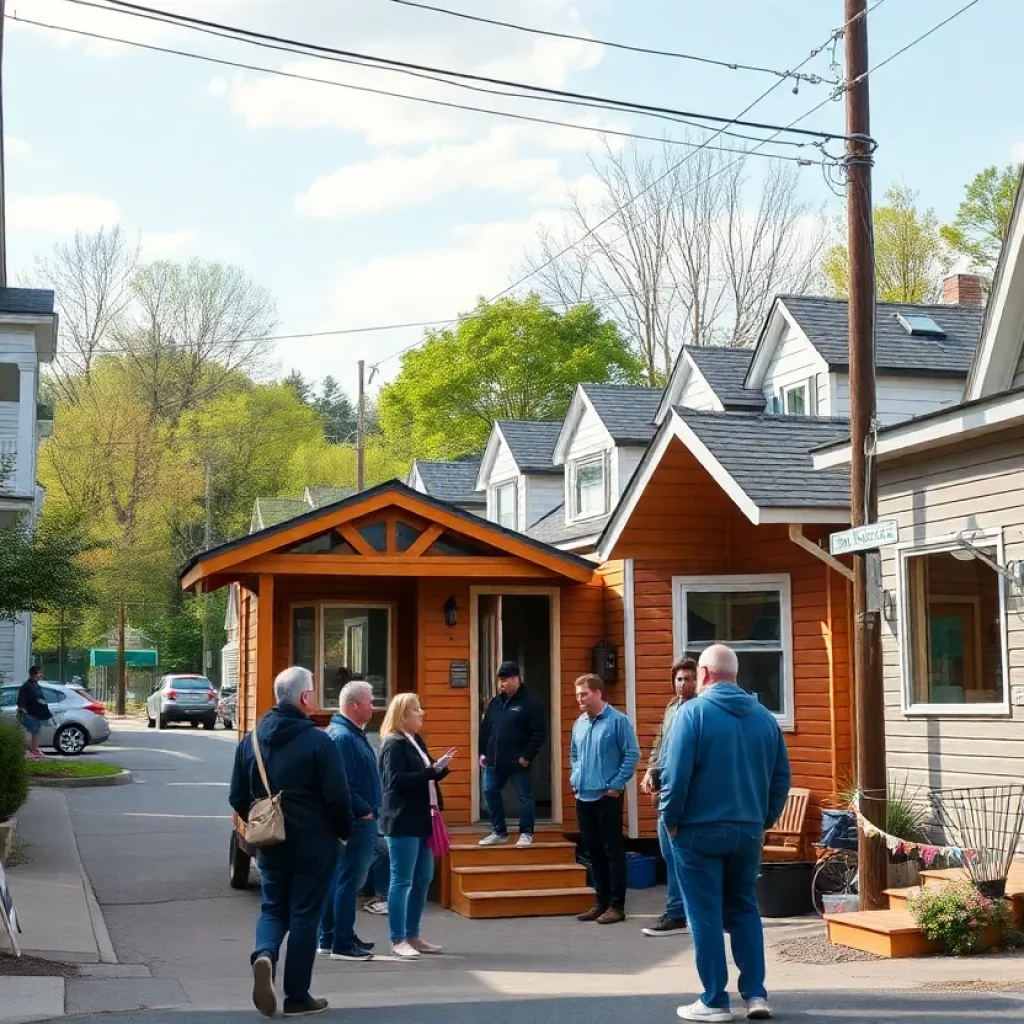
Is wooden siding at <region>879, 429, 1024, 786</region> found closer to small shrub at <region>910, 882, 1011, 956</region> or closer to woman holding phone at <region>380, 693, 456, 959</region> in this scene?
small shrub at <region>910, 882, 1011, 956</region>

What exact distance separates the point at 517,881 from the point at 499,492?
1830 cm

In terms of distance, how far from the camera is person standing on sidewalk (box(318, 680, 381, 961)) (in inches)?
382

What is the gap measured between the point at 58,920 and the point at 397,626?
5554 mm

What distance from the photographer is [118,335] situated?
198 ft

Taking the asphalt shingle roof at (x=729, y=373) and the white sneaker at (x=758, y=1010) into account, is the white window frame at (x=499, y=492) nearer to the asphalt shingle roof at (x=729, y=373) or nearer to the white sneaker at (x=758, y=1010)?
the asphalt shingle roof at (x=729, y=373)

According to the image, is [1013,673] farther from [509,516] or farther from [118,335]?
[118,335]

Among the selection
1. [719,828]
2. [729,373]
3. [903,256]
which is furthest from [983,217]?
[719,828]

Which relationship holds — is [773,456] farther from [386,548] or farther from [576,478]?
[576,478]

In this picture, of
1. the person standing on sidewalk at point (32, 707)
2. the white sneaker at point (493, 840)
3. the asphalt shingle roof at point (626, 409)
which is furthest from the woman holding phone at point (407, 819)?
the person standing on sidewalk at point (32, 707)

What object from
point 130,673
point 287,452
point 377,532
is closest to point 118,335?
point 287,452

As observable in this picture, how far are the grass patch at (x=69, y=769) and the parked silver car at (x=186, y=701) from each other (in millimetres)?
16133

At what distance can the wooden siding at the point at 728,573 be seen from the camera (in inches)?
547

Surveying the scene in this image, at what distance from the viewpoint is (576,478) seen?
1029 inches

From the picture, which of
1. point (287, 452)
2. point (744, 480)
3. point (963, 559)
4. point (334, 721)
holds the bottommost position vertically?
point (334, 721)
